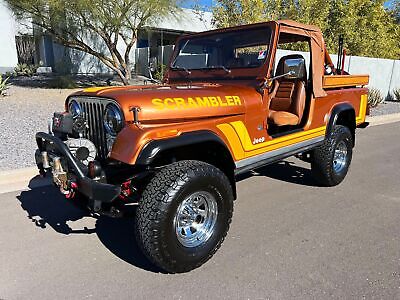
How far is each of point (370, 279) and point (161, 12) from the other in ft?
40.3

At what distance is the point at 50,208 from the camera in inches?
152

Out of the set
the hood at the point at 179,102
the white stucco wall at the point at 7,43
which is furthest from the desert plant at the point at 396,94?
the white stucco wall at the point at 7,43

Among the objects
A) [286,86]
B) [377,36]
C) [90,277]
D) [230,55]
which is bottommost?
[90,277]

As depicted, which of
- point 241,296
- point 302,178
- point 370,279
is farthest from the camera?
point 302,178

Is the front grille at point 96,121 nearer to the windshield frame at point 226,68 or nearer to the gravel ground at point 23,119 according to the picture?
the windshield frame at point 226,68

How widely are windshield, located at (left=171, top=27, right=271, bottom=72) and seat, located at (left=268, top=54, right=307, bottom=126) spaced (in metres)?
0.50

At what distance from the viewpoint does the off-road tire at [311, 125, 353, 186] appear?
173 inches

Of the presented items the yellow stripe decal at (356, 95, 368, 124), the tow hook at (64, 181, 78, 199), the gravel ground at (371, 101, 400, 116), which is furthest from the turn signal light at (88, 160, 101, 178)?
the gravel ground at (371, 101, 400, 116)

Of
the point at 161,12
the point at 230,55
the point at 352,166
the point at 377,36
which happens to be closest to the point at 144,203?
the point at 230,55

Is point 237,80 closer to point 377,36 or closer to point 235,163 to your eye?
point 235,163

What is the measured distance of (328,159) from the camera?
4.37 m

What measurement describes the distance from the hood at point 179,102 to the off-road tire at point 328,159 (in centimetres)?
156

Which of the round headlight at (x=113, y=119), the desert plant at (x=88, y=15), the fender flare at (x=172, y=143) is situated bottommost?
the fender flare at (x=172, y=143)

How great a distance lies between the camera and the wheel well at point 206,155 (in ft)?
9.34
